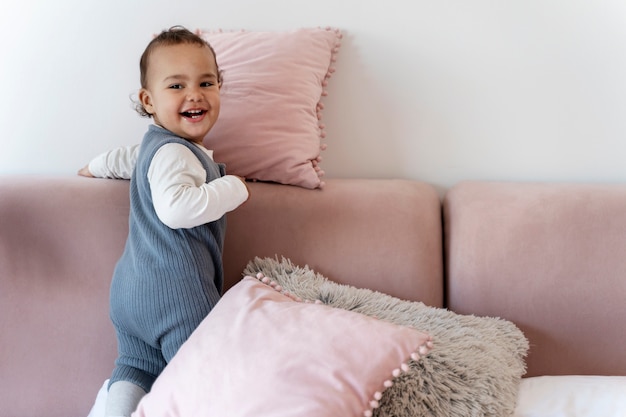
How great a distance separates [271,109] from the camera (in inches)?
57.7

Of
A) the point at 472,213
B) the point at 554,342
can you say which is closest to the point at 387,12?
the point at 472,213

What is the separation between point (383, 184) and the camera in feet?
4.93

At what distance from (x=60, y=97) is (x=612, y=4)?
1288mm

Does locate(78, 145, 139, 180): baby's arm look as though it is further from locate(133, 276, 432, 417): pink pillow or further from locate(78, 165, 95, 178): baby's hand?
locate(133, 276, 432, 417): pink pillow

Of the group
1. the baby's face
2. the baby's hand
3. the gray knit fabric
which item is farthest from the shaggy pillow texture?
the baby's hand

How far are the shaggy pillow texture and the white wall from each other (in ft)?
1.27

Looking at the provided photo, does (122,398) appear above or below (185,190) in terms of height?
below

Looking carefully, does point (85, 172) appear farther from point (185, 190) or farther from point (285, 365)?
point (285, 365)

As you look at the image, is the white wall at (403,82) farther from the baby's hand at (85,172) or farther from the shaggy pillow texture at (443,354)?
the shaggy pillow texture at (443,354)

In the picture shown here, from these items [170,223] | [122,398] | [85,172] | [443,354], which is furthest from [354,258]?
[85,172]

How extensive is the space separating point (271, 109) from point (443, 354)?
65 centimetres

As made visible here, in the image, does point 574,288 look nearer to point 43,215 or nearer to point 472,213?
point 472,213

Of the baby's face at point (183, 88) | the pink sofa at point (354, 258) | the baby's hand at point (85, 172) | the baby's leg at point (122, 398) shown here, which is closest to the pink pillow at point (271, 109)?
the pink sofa at point (354, 258)

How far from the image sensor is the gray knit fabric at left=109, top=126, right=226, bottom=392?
3.95ft
